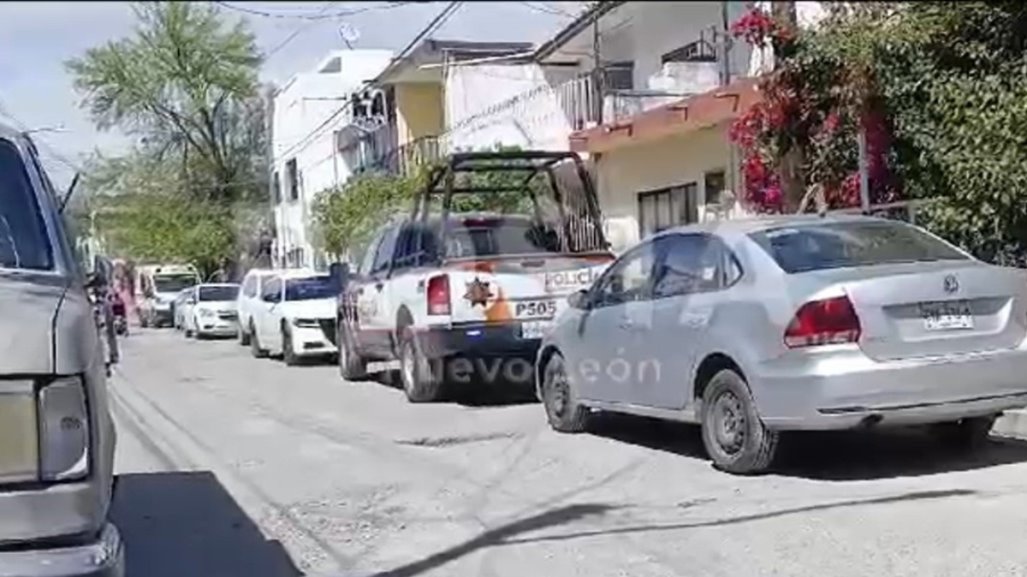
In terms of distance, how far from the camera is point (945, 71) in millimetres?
12344

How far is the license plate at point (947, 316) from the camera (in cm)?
766

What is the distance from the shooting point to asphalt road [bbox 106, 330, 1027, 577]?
649 cm

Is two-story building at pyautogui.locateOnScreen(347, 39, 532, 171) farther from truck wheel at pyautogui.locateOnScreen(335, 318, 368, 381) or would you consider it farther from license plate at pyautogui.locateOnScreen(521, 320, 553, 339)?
license plate at pyautogui.locateOnScreen(521, 320, 553, 339)

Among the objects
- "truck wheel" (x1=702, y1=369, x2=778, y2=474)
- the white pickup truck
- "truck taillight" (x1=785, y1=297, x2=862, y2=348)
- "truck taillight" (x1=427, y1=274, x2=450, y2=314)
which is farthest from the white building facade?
"truck taillight" (x1=785, y1=297, x2=862, y2=348)

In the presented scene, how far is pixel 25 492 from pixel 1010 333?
571 cm

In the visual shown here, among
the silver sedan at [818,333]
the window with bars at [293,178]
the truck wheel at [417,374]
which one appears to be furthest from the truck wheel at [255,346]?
the window with bars at [293,178]

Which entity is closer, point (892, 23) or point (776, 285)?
point (776, 285)

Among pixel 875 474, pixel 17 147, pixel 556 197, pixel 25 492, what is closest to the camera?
pixel 25 492

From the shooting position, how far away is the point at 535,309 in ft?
40.3

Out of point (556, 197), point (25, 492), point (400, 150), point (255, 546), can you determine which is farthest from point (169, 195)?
point (25, 492)

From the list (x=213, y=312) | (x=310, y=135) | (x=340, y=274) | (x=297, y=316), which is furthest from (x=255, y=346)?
(x=310, y=135)

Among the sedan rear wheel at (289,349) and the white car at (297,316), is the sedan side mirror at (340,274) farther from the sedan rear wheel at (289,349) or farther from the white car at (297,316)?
the sedan rear wheel at (289,349)

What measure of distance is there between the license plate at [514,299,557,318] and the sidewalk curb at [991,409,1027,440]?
4286mm

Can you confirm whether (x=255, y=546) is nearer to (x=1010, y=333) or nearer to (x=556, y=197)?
(x=1010, y=333)
